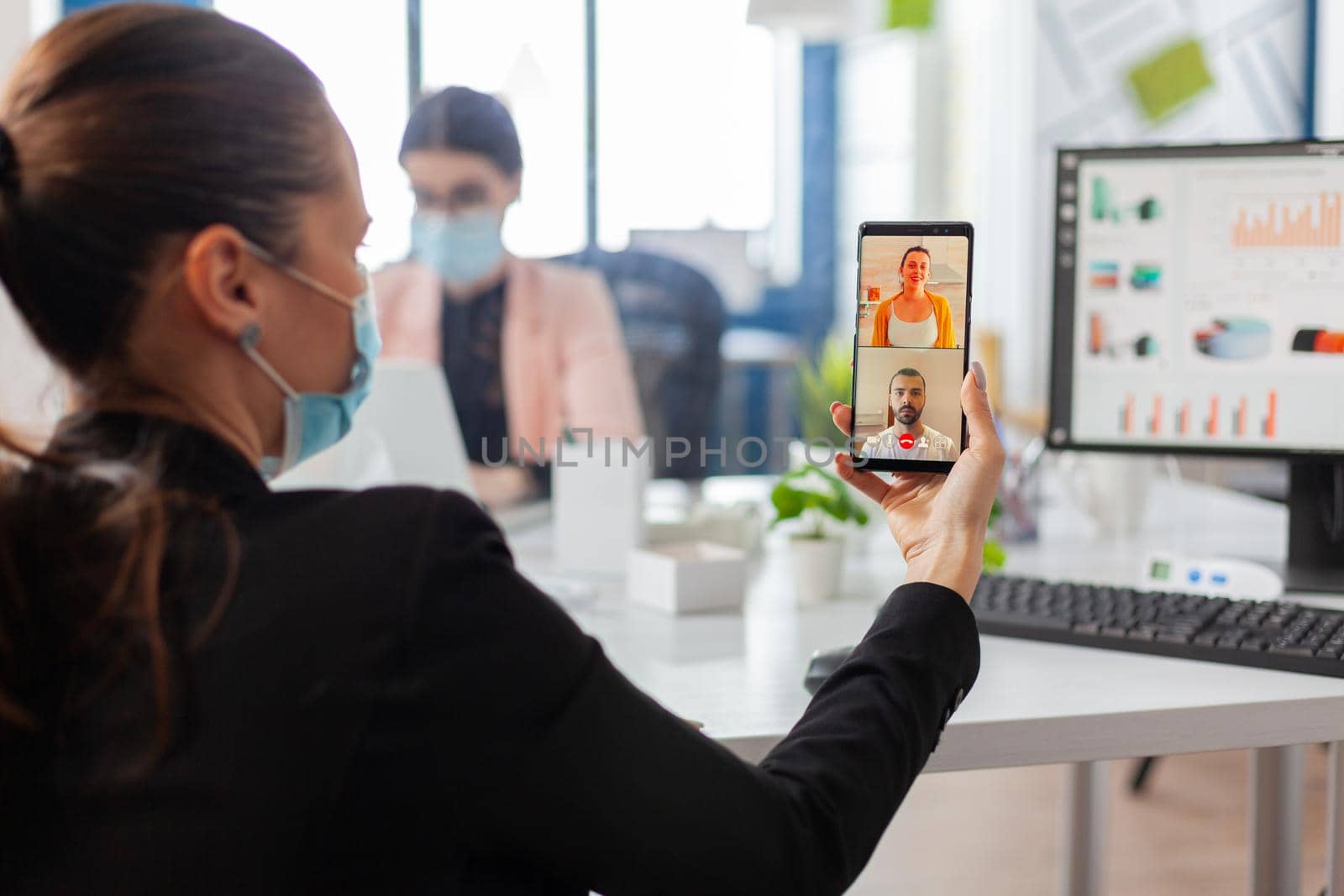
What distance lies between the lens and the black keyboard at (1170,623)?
3.50 feet

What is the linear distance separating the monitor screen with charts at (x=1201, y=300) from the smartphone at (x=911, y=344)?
56 cm

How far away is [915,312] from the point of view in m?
0.96

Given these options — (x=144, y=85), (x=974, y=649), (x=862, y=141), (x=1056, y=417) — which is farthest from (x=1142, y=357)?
(x=862, y=141)

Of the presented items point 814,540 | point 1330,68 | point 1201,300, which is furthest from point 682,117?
point 814,540

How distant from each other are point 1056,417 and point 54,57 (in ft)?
3.77

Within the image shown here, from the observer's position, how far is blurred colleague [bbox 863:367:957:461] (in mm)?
943

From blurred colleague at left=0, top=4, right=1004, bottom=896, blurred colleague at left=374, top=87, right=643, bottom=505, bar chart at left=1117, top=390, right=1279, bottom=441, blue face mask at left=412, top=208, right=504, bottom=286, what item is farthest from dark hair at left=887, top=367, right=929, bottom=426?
blue face mask at left=412, top=208, right=504, bottom=286

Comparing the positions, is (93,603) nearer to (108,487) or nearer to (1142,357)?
(108,487)

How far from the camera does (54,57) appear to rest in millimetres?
600

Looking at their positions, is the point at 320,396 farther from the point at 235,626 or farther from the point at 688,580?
the point at 688,580

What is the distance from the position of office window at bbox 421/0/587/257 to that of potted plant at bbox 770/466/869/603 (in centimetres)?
264

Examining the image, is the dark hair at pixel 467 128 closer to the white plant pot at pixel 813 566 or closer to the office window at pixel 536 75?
the office window at pixel 536 75

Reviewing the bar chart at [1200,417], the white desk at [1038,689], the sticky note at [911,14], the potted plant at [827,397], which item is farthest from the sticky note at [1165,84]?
the bar chart at [1200,417]

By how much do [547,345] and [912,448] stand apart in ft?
5.98
